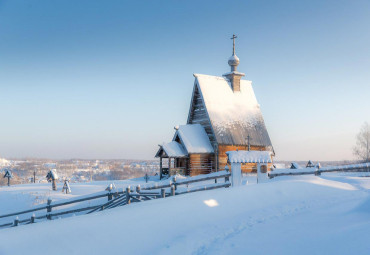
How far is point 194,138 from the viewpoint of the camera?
29328 mm

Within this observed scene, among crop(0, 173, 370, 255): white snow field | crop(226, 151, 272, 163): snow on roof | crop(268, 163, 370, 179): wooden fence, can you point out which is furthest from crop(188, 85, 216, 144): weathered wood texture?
crop(0, 173, 370, 255): white snow field

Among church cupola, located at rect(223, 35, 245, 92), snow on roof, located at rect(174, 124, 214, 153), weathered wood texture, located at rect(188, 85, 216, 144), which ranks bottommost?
→ snow on roof, located at rect(174, 124, 214, 153)

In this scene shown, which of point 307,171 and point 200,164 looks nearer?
point 307,171

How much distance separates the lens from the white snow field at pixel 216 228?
644 centimetres

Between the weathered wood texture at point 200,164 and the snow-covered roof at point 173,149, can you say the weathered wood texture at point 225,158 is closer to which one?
the weathered wood texture at point 200,164

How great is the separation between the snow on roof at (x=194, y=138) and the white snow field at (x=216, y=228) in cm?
1713

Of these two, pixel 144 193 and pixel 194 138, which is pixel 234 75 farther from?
pixel 144 193

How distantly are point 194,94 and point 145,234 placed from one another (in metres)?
24.5

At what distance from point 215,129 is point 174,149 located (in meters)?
3.87

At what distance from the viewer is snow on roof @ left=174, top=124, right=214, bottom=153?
28453 millimetres

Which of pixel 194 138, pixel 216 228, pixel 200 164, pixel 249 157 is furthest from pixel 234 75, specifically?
pixel 216 228

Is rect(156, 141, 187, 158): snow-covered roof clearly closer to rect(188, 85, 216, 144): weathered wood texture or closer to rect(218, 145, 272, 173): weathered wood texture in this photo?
rect(188, 85, 216, 144): weathered wood texture

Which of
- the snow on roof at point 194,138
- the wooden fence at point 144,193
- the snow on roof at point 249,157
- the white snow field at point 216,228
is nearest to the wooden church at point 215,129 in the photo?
the snow on roof at point 194,138

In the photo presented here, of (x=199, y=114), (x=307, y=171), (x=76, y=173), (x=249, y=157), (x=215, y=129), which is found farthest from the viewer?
(x=76, y=173)
